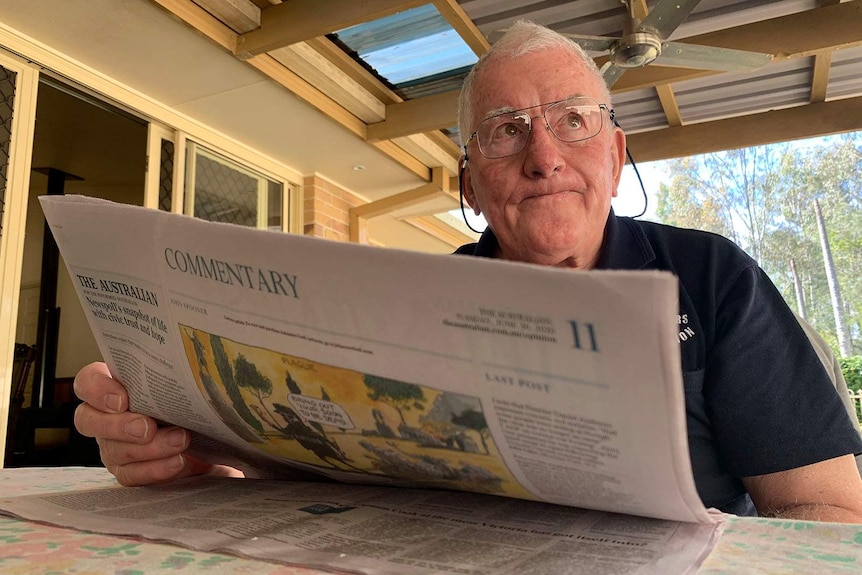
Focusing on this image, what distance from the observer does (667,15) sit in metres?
2.21

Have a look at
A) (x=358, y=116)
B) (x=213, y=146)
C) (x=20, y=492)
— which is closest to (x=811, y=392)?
(x=20, y=492)

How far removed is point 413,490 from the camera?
60 cm

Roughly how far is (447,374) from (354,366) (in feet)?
0.25

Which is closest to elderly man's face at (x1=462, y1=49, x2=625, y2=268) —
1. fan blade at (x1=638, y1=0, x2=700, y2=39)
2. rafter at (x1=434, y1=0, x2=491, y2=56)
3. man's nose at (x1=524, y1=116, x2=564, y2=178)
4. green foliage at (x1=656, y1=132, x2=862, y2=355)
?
man's nose at (x1=524, y1=116, x2=564, y2=178)

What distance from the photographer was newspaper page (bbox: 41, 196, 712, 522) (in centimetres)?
34

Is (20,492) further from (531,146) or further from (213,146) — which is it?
(213,146)

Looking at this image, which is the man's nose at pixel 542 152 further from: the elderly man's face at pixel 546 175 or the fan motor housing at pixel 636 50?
the fan motor housing at pixel 636 50

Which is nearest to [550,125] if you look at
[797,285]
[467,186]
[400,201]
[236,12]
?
[467,186]

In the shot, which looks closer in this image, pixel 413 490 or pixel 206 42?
pixel 413 490

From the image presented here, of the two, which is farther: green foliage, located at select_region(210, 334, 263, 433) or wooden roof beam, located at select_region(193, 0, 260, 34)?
wooden roof beam, located at select_region(193, 0, 260, 34)

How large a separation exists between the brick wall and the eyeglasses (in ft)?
10.9

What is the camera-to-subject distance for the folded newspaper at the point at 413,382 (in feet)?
1.12

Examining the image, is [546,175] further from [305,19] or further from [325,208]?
[325,208]

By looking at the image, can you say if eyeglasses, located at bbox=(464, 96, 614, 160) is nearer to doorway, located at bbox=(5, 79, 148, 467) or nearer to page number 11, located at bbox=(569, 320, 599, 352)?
page number 11, located at bbox=(569, 320, 599, 352)
